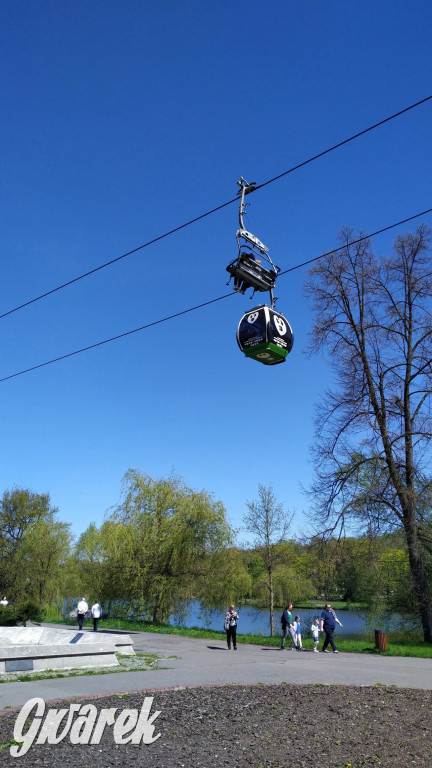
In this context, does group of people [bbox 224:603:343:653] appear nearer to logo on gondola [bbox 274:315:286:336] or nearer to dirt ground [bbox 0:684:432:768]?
dirt ground [bbox 0:684:432:768]

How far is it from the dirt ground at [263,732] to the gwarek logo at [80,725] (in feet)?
0.36

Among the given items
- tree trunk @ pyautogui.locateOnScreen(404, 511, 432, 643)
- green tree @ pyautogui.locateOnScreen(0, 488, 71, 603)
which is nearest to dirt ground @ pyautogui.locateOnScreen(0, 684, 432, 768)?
tree trunk @ pyautogui.locateOnScreen(404, 511, 432, 643)

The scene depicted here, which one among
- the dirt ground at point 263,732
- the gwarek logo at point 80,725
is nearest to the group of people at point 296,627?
the dirt ground at point 263,732

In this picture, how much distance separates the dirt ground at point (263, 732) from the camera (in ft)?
20.5

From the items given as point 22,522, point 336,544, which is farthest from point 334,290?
point 22,522

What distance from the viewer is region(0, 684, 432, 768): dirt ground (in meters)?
6.26

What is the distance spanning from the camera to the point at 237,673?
13.2m

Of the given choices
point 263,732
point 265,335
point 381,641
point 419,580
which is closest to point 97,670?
point 263,732

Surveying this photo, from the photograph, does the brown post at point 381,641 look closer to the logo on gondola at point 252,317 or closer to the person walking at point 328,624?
the person walking at point 328,624

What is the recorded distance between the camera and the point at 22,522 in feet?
167

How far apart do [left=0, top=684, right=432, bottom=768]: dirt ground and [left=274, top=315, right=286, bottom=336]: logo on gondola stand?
229 inches

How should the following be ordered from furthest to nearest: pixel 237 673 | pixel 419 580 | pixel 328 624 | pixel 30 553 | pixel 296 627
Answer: pixel 30 553, pixel 419 580, pixel 296 627, pixel 328 624, pixel 237 673

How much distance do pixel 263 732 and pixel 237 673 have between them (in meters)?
6.15

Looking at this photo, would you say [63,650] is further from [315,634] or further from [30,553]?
[30,553]
